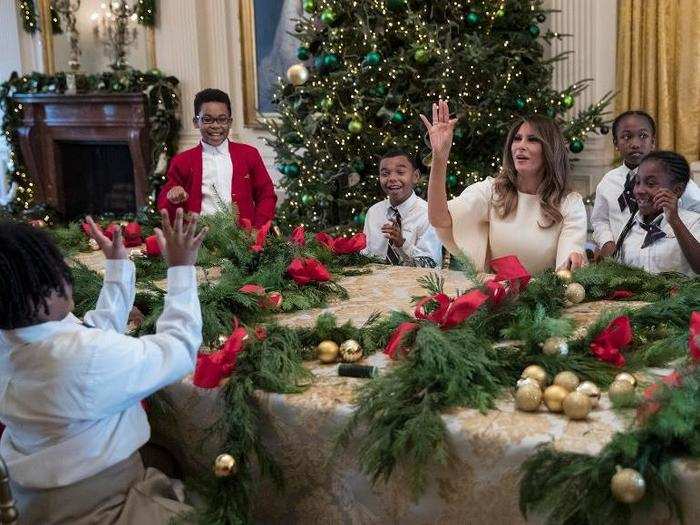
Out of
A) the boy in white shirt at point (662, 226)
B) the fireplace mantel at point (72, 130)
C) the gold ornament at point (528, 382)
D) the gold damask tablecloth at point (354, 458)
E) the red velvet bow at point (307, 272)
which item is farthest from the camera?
the fireplace mantel at point (72, 130)

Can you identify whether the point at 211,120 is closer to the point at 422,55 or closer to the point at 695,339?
the point at 422,55

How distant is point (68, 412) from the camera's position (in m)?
1.58

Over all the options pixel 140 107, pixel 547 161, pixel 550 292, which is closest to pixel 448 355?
pixel 550 292

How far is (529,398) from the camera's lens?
151 cm

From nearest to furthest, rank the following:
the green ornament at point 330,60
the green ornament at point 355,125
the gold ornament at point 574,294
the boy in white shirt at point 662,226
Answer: the gold ornament at point 574,294 → the boy in white shirt at point 662,226 → the green ornament at point 355,125 → the green ornament at point 330,60

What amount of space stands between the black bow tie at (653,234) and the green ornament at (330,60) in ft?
9.20

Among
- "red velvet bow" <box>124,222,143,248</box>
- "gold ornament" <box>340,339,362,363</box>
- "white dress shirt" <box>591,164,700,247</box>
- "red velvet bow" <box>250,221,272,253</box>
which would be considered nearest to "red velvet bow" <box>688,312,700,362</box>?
"gold ornament" <box>340,339,362,363</box>

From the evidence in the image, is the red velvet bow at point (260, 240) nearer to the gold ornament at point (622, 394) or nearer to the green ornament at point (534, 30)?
the gold ornament at point (622, 394)

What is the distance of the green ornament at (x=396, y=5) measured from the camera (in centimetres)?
510

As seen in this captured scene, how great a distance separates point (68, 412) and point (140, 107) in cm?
636

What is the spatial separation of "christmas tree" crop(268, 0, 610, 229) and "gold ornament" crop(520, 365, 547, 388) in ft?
11.3

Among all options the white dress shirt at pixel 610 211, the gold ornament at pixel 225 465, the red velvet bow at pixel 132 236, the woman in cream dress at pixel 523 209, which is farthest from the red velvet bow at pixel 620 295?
the red velvet bow at pixel 132 236

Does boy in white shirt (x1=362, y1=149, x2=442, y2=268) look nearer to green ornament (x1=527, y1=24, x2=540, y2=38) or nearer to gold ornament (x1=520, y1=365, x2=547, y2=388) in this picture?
green ornament (x1=527, y1=24, x2=540, y2=38)

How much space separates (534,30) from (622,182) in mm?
1585
